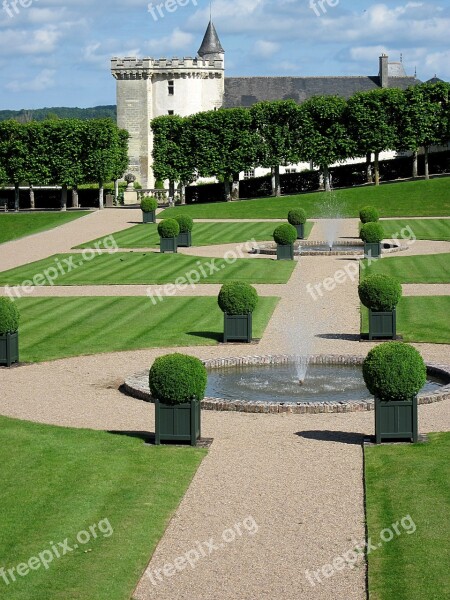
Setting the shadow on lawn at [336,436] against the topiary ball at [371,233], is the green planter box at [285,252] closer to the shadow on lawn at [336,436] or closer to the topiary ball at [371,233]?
the topiary ball at [371,233]

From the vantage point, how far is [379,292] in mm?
28750

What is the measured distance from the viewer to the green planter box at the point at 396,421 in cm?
1939

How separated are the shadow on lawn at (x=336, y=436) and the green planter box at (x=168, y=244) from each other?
32.9 meters

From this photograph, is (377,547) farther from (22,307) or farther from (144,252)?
(144,252)

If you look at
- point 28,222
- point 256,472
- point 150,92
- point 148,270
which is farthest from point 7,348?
point 150,92

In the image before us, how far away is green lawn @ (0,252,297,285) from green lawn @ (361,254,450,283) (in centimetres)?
342

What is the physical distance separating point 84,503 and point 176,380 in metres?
3.47

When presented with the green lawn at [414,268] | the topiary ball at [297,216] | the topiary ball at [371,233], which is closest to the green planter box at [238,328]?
the green lawn at [414,268]

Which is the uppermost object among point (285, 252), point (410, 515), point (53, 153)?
point (53, 153)

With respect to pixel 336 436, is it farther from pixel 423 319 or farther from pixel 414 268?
pixel 414 268

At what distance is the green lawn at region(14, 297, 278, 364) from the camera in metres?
29.4

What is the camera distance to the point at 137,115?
121 meters

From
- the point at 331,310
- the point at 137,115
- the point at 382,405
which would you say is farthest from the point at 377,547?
the point at 137,115

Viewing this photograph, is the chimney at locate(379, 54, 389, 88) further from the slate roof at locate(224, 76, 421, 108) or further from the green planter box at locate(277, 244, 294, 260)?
the green planter box at locate(277, 244, 294, 260)
